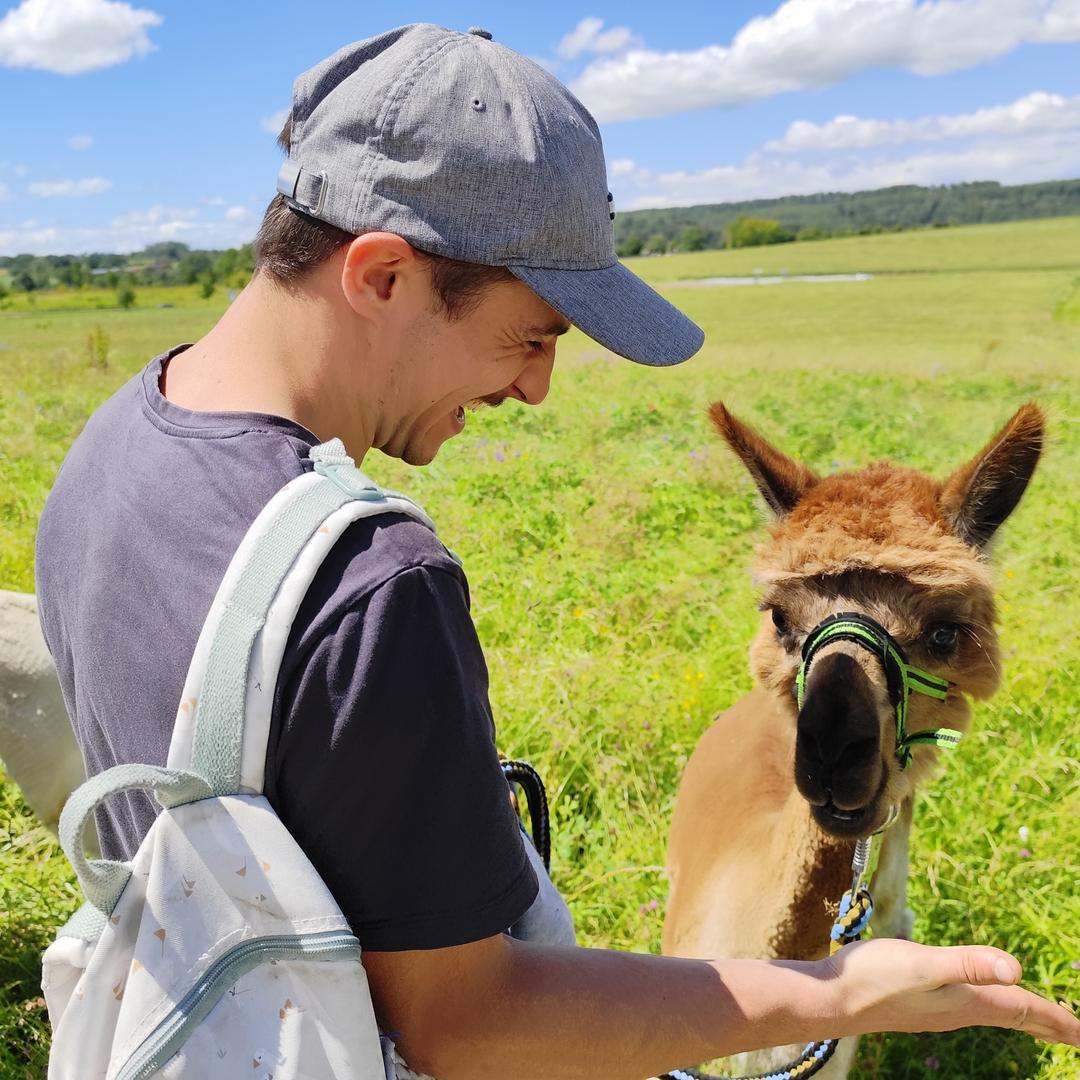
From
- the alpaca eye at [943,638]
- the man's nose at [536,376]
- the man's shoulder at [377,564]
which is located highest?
the man's nose at [536,376]

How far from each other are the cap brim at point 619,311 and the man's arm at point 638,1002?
0.81 metres

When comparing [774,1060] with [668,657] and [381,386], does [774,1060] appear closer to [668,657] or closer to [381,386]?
[381,386]

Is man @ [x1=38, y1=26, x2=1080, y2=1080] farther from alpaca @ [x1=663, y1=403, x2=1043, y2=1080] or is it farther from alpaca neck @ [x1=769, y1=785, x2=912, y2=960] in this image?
alpaca neck @ [x1=769, y1=785, x2=912, y2=960]

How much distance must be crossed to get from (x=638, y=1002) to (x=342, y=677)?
1.96 feet

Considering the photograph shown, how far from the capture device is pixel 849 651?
7.64 ft

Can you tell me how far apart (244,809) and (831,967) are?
86cm

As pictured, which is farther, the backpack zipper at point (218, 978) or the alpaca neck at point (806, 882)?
the alpaca neck at point (806, 882)

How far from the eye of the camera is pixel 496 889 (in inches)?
44.2

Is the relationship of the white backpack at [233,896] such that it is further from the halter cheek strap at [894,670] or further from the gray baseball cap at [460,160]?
the halter cheek strap at [894,670]

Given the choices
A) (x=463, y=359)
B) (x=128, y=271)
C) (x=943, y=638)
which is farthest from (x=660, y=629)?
(x=128, y=271)

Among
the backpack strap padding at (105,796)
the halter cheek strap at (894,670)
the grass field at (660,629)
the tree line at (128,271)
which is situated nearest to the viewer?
the backpack strap padding at (105,796)

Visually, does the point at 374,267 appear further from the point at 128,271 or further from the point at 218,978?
the point at 128,271

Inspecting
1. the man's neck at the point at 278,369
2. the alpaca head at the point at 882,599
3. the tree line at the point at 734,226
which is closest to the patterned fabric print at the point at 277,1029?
the man's neck at the point at 278,369

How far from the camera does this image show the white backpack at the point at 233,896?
102 cm
